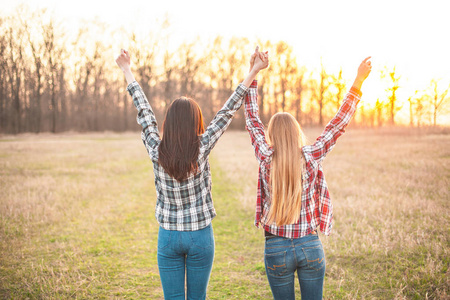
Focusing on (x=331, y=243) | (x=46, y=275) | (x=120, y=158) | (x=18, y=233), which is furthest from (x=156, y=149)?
(x=120, y=158)

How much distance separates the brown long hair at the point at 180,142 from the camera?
2250 millimetres

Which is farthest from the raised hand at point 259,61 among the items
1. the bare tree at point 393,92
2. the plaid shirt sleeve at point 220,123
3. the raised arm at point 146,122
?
the bare tree at point 393,92

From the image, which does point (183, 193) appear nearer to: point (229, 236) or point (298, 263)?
point (298, 263)

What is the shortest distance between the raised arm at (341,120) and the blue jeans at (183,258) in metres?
1.06

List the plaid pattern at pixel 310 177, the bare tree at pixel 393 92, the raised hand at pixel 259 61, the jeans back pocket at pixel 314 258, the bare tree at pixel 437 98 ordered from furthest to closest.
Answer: the bare tree at pixel 393 92, the bare tree at pixel 437 98, the raised hand at pixel 259 61, the plaid pattern at pixel 310 177, the jeans back pocket at pixel 314 258

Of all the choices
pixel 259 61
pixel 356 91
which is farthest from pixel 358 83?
pixel 259 61

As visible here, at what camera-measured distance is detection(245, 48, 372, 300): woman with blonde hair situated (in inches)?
89.4

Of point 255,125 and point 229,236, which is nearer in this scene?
point 255,125

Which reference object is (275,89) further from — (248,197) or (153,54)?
(248,197)

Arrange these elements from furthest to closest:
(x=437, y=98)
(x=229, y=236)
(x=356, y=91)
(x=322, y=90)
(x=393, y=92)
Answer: (x=322, y=90), (x=393, y=92), (x=437, y=98), (x=229, y=236), (x=356, y=91)

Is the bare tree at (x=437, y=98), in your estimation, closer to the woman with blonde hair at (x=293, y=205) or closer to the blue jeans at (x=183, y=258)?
the woman with blonde hair at (x=293, y=205)

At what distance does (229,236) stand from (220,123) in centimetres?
481

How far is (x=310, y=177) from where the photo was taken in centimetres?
241

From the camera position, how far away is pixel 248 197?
31.8 feet
